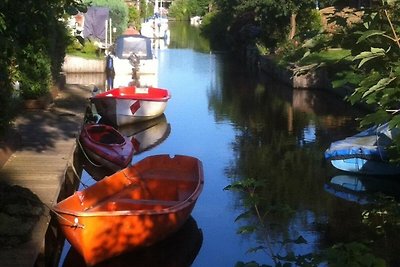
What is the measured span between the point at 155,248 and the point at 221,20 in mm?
53598

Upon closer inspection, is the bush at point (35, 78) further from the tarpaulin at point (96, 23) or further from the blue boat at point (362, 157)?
the tarpaulin at point (96, 23)

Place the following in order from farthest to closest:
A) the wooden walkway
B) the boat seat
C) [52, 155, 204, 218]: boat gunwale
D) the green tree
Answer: the green tree < the boat seat < [52, 155, 204, 218]: boat gunwale < the wooden walkway

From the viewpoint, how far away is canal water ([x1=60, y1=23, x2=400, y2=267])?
1018cm

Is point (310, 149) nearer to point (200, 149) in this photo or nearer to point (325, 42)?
point (200, 149)

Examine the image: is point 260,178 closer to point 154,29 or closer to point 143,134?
point 143,134

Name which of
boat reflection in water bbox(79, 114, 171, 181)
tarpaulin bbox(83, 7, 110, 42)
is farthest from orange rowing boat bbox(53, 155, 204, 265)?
tarpaulin bbox(83, 7, 110, 42)

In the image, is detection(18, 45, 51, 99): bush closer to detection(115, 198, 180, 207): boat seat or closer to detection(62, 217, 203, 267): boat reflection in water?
detection(115, 198, 180, 207): boat seat

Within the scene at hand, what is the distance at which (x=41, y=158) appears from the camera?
12891 millimetres

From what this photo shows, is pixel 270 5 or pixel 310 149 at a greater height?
pixel 270 5

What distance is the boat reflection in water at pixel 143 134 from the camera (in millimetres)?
16119

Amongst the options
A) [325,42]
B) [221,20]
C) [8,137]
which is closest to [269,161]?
[8,137]

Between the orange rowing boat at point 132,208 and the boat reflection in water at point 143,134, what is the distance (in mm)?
3686

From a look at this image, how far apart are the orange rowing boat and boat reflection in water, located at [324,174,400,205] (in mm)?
3272

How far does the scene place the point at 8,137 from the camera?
12.9 m
